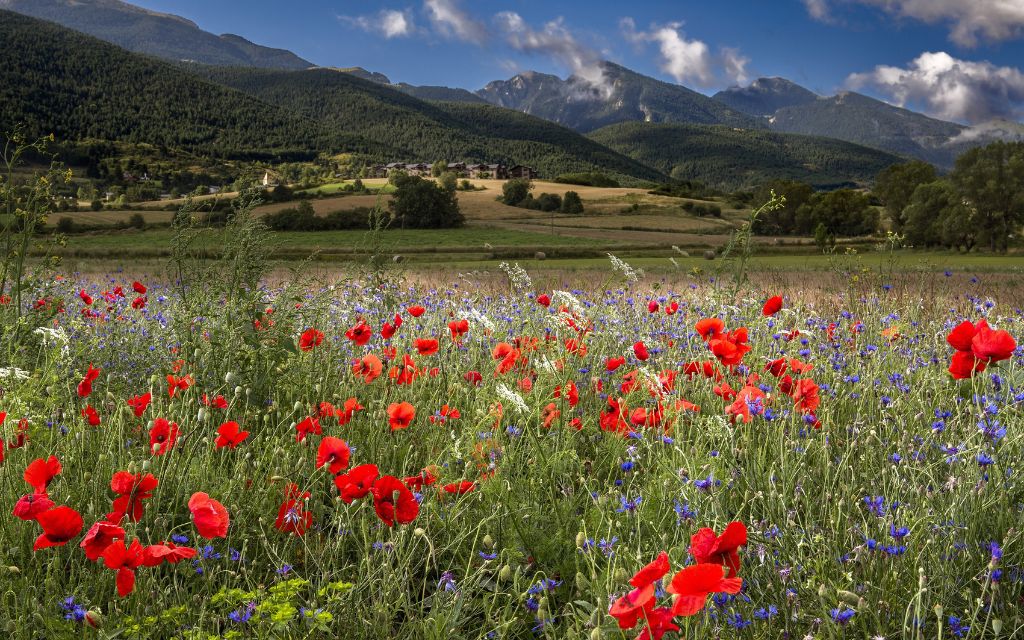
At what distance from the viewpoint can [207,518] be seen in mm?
1662

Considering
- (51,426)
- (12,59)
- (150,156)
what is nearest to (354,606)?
(51,426)

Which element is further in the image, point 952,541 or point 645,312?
point 645,312

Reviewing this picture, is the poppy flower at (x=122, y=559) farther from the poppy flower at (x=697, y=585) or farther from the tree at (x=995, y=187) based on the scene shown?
the tree at (x=995, y=187)

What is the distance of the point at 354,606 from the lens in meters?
2.13

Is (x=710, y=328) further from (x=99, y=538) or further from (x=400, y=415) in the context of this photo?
(x=99, y=538)

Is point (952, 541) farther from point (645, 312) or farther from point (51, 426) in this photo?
point (645, 312)

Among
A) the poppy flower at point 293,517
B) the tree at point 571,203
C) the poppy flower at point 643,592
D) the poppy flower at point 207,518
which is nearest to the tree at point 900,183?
the tree at point 571,203

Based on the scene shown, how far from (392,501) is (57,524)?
0.83 metres

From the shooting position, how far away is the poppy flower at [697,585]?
115cm

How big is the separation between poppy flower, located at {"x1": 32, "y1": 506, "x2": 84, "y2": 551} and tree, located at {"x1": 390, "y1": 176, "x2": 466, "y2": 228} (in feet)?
196

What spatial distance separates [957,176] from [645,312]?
71.8m

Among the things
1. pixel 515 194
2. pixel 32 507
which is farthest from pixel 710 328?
pixel 515 194

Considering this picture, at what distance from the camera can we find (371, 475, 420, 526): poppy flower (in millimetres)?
1839

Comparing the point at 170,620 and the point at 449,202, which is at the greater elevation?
the point at 449,202
